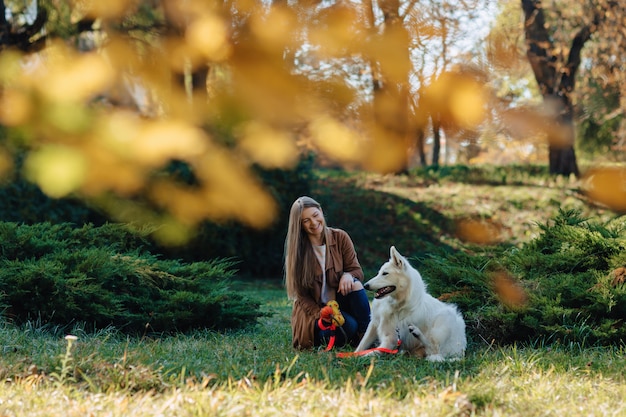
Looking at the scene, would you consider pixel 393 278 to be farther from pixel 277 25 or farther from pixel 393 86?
pixel 277 25

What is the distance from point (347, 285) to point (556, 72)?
41.9 feet

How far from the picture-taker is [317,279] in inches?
212

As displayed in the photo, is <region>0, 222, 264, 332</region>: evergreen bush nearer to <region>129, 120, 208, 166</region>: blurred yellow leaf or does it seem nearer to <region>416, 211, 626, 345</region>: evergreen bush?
<region>129, 120, 208, 166</region>: blurred yellow leaf

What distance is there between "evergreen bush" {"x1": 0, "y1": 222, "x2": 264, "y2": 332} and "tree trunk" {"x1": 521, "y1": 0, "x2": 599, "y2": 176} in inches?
431

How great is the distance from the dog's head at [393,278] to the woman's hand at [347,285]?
0.45 m

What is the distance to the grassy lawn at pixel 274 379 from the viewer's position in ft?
11.0

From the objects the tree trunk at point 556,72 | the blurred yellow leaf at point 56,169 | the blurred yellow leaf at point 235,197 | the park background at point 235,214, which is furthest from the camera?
the tree trunk at point 556,72

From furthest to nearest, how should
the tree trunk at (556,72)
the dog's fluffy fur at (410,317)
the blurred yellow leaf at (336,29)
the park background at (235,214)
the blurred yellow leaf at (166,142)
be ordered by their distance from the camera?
the tree trunk at (556,72) → the blurred yellow leaf at (166,142) → the dog's fluffy fur at (410,317) → the blurred yellow leaf at (336,29) → the park background at (235,214)

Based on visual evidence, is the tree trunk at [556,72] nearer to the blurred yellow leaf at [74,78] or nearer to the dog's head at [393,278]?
the blurred yellow leaf at [74,78]

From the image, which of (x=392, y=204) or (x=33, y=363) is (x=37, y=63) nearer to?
(x=33, y=363)

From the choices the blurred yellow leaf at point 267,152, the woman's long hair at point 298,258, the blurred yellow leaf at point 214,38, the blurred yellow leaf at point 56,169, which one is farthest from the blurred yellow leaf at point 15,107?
the woman's long hair at point 298,258

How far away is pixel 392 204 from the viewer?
14859mm

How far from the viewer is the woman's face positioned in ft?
17.5

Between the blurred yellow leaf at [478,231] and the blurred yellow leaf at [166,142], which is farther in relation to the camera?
the blurred yellow leaf at [478,231]
